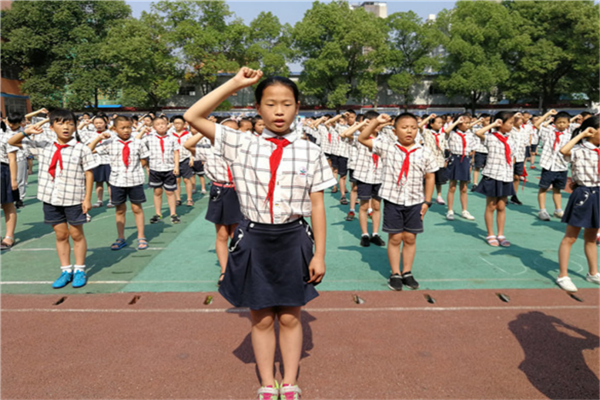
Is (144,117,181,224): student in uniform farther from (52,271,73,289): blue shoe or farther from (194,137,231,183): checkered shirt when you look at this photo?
(194,137,231,183): checkered shirt

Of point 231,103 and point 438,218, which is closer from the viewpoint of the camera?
point 438,218

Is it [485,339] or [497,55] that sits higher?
[497,55]

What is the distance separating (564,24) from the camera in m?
39.5

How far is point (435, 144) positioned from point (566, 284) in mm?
4212

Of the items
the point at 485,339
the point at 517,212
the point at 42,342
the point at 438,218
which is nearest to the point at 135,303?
the point at 42,342

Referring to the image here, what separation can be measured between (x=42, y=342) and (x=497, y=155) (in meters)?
6.31

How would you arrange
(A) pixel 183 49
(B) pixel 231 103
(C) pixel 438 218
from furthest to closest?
(B) pixel 231 103, (A) pixel 183 49, (C) pixel 438 218

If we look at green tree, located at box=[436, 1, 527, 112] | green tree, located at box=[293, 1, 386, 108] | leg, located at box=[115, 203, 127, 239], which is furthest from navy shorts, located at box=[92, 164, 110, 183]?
green tree, located at box=[436, 1, 527, 112]

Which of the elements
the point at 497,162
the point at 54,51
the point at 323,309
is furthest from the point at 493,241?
the point at 54,51

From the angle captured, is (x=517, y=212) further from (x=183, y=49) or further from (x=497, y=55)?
(x=183, y=49)

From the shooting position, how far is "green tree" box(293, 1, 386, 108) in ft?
136

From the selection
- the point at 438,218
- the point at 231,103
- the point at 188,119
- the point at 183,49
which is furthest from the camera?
the point at 231,103

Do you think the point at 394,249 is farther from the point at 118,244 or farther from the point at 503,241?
the point at 118,244

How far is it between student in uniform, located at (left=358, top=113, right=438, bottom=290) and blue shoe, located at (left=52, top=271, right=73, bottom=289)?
3.86m
